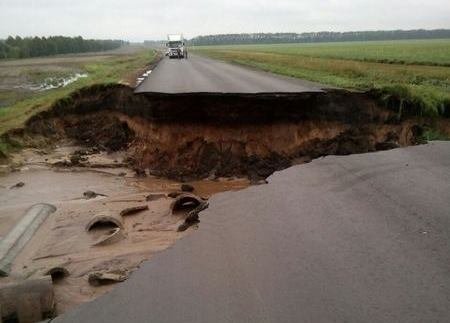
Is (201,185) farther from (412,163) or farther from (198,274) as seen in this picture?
(198,274)

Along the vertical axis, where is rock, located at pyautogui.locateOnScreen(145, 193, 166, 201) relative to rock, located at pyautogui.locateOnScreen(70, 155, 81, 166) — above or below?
above

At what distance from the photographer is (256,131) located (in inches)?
555

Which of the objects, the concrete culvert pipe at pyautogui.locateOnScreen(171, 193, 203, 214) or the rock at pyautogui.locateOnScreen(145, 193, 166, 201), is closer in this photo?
the concrete culvert pipe at pyautogui.locateOnScreen(171, 193, 203, 214)

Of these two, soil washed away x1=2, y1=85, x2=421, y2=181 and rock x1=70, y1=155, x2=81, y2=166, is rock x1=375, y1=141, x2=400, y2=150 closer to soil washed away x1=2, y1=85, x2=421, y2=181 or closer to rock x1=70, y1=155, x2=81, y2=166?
soil washed away x1=2, y1=85, x2=421, y2=181

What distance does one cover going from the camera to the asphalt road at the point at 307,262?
4336mm

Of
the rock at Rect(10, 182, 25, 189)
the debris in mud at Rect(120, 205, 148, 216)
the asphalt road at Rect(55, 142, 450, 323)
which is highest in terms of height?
the asphalt road at Rect(55, 142, 450, 323)

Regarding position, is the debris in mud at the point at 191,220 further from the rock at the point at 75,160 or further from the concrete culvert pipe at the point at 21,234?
the rock at the point at 75,160

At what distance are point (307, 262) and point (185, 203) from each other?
4.05 m

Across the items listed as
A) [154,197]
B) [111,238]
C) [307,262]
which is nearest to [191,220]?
[111,238]

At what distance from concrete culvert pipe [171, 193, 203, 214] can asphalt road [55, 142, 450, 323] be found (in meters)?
0.79

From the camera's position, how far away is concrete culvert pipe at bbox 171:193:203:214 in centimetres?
859

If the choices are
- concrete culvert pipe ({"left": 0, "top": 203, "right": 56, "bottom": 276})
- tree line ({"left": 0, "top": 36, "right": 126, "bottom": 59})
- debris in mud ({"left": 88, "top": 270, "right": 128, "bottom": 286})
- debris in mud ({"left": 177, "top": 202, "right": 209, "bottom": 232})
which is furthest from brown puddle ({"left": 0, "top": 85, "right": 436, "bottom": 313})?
tree line ({"left": 0, "top": 36, "right": 126, "bottom": 59})

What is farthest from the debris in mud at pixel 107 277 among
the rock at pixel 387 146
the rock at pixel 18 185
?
the rock at pixel 18 185

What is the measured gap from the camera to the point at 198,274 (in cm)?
510
